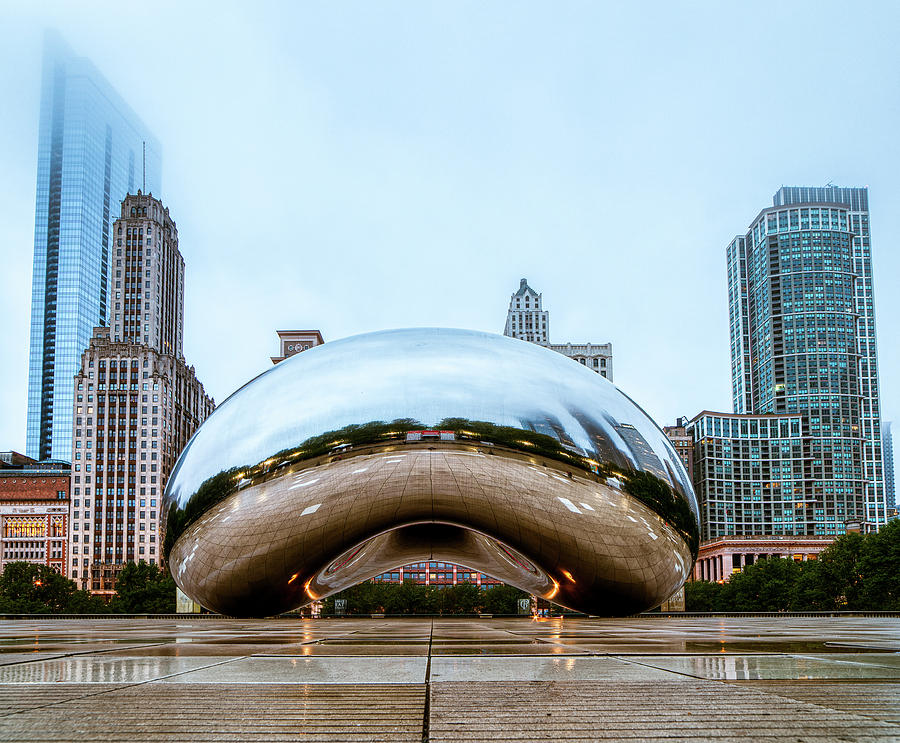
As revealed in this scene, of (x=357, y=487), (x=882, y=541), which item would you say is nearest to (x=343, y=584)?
(x=357, y=487)

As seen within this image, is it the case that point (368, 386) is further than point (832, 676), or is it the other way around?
point (368, 386)

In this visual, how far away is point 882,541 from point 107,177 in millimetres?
183854

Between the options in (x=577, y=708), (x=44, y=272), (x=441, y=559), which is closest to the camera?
(x=577, y=708)

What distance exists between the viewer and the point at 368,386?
8805 millimetres

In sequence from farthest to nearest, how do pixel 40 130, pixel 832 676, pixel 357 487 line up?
pixel 40 130 → pixel 357 487 → pixel 832 676

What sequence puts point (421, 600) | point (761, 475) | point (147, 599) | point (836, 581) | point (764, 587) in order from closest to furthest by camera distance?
point (836, 581), point (764, 587), point (147, 599), point (421, 600), point (761, 475)

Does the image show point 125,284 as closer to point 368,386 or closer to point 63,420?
point 63,420

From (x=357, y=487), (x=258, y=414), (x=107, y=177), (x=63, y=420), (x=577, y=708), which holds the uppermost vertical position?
(x=107, y=177)

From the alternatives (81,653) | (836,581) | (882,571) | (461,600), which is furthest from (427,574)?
(81,653)

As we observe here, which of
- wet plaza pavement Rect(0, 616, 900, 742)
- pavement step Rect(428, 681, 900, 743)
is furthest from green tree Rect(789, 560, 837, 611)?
pavement step Rect(428, 681, 900, 743)

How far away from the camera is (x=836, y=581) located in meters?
54.6

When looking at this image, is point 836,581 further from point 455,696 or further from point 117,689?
point 117,689

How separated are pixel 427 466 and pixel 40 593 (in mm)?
74805

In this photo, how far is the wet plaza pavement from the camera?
2.67m
